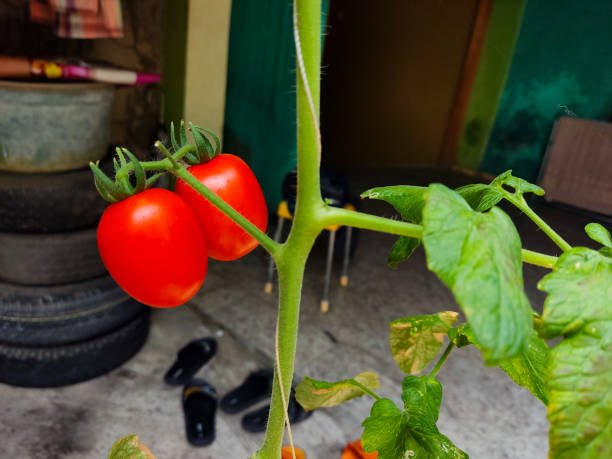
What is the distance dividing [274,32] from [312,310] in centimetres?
118

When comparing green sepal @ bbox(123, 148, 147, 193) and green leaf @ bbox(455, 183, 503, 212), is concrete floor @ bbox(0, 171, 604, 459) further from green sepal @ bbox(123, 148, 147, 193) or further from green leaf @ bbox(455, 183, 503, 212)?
green sepal @ bbox(123, 148, 147, 193)

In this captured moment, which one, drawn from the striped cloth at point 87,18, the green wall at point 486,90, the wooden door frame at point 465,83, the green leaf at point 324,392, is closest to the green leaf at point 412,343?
the green leaf at point 324,392

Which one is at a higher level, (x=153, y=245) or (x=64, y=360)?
(x=153, y=245)

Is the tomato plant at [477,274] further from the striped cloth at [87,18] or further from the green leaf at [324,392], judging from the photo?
the striped cloth at [87,18]

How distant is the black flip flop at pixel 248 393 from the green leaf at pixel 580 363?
137 cm

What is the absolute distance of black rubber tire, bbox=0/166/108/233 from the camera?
4.23 feet

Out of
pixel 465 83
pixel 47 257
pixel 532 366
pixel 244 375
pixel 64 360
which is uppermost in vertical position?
pixel 532 366

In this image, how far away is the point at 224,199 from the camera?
424 mm

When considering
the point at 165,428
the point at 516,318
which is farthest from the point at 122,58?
the point at 516,318

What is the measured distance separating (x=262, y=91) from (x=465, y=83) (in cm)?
225

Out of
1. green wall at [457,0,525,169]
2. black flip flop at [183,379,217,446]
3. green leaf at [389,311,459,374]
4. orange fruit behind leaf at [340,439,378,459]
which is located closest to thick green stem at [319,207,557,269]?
green leaf at [389,311,459,374]

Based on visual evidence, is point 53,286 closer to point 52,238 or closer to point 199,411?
point 52,238

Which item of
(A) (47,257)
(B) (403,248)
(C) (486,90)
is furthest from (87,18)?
(C) (486,90)

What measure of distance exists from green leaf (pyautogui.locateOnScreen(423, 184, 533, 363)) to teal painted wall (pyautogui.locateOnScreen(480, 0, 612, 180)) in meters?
0.65
